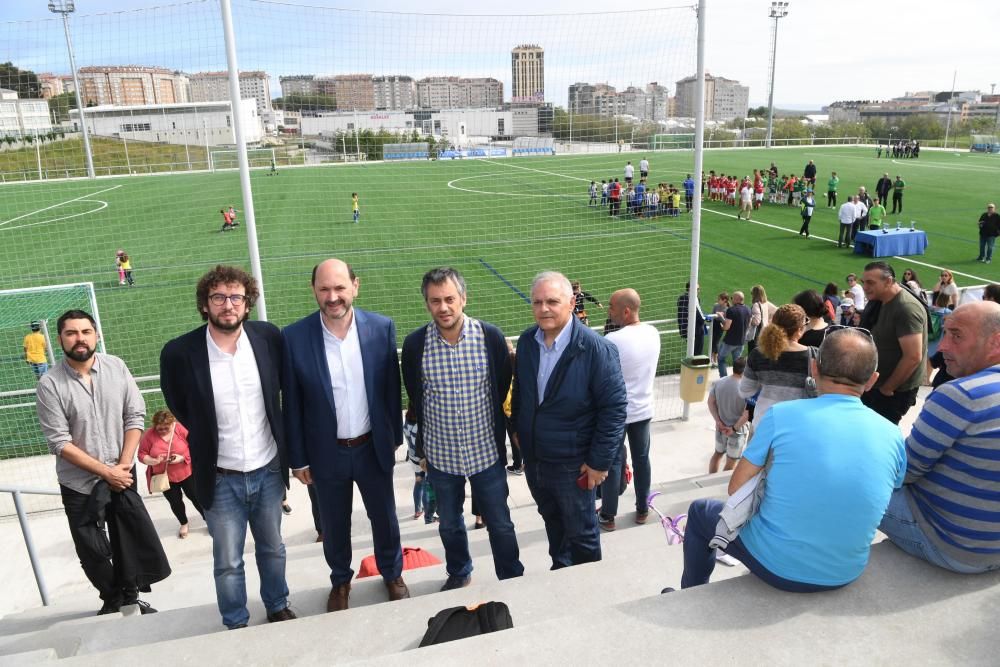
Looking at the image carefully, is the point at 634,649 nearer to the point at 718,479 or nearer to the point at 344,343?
the point at 344,343

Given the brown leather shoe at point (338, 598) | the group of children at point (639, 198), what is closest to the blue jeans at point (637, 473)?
the brown leather shoe at point (338, 598)

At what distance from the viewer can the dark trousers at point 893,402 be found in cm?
478

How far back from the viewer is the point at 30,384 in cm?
1017

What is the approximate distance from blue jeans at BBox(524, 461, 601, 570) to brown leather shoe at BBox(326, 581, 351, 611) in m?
1.13

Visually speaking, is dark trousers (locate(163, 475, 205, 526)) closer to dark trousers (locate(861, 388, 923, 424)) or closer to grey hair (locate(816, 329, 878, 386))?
grey hair (locate(816, 329, 878, 386))

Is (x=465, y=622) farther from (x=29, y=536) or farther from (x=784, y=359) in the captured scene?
(x=29, y=536)

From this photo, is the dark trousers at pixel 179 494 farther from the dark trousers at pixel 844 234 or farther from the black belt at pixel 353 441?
the dark trousers at pixel 844 234

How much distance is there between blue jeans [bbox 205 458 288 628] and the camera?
321cm

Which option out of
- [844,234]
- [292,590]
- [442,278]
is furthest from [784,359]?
[844,234]

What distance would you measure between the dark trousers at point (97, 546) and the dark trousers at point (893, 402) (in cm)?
509

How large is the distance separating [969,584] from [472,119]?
6.40m

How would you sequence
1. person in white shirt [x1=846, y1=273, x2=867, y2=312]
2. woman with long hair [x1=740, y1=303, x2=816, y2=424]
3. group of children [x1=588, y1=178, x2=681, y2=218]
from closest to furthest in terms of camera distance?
woman with long hair [x1=740, y1=303, x2=816, y2=424] < person in white shirt [x1=846, y1=273, x2=867, y2=312] < group of children [x1=588, y1=178, x2=681, y2=218]

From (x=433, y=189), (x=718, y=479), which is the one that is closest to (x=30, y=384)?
(x=718, y=479)

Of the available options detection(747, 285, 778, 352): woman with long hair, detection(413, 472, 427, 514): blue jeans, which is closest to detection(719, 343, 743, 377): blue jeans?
detection(747, 285, 778, 352): woman with long hair
